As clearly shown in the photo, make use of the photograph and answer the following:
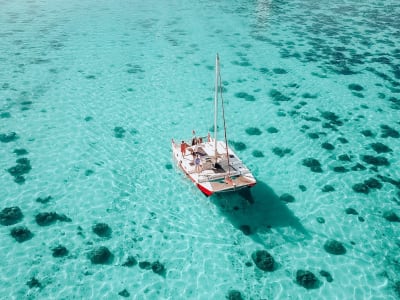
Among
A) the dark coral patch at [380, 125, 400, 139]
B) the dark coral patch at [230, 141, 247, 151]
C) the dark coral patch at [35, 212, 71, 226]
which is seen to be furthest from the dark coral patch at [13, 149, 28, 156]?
the dark coral patch at [380, 125, 400, 139]

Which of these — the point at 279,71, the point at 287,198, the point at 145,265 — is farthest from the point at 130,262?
the point at 279,71

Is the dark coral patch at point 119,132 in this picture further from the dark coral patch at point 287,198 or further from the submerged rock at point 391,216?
the submerged rock at point 391,216

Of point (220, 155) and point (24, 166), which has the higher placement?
point (220, 155)

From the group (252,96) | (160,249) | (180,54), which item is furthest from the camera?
(180,54)

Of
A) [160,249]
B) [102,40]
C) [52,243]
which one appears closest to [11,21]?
[102,40]

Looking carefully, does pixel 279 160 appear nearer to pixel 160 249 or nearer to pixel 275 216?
pixel 275 216

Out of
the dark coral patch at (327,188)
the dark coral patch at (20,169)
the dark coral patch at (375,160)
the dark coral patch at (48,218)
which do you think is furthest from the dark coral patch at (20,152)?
the dark coral patch at (375,160)

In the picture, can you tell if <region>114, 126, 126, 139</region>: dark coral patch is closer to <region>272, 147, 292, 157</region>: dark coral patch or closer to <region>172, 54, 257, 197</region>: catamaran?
<region>172, 54, 257, 197</region>: catamaran

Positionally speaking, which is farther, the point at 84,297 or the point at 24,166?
the point at 24,166
